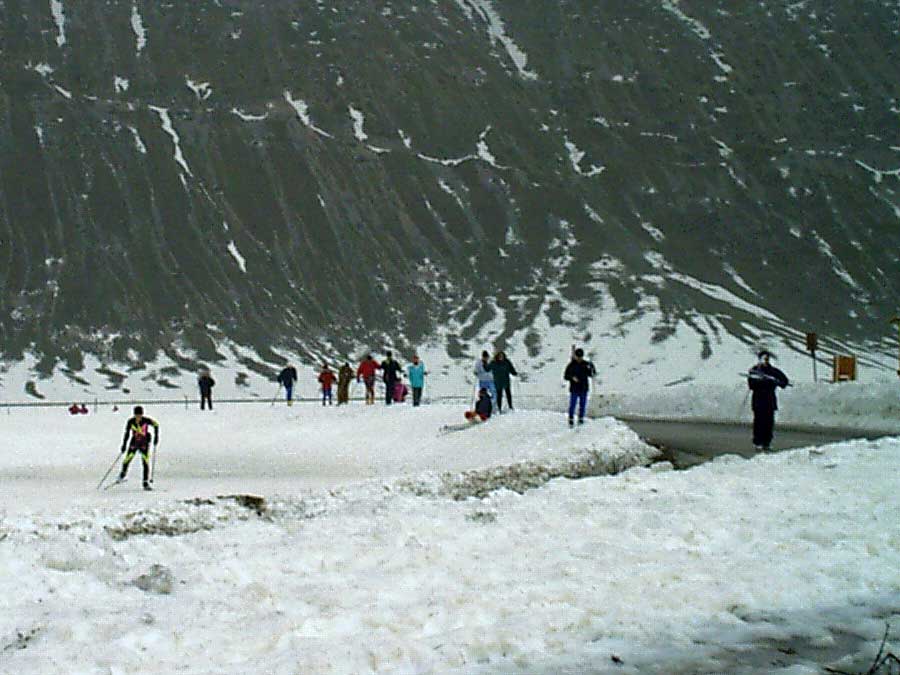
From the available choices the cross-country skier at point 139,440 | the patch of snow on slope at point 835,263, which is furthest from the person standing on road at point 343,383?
the patch of snow on slope at point 835,263

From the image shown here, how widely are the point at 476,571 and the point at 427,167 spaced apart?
11685 cm

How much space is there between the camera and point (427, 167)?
125 m

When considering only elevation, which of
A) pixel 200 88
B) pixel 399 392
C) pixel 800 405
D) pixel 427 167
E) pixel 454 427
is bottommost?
pixel 454 427

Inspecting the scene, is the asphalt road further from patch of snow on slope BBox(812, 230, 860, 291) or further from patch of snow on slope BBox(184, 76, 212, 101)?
patch of snow on slope BBox(184, 76, 212, 101)

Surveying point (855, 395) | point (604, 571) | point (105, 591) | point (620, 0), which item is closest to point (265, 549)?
point (105, 591)

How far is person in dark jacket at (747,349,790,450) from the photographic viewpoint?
21719 mm

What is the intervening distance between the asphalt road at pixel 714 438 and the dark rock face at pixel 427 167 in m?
68.3

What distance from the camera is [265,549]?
40.3 ft

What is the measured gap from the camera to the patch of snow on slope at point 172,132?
122 metres

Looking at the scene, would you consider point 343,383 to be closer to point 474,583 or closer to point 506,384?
point 506,384

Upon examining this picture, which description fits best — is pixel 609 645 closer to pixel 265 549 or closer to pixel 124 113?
pixel 265 549

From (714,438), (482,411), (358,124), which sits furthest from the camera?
(358,124)

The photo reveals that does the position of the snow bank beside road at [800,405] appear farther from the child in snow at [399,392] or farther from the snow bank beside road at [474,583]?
the snow bank beside road at [474,583]

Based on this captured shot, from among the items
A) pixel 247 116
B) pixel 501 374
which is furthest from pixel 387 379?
pixel 247 116
